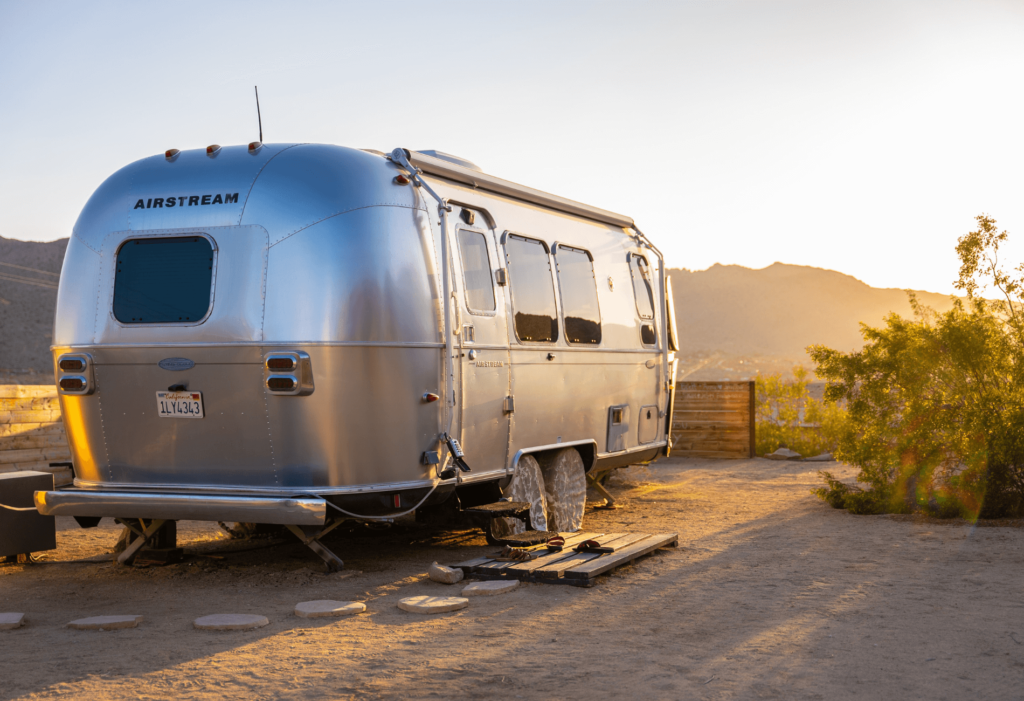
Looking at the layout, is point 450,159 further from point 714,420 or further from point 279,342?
point 714,420

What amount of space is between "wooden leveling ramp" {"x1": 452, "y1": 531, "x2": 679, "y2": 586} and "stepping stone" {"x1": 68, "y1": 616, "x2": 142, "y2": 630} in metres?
2.42

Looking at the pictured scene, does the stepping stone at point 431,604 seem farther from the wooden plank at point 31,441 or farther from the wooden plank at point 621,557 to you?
the wooden plank at point 31,441

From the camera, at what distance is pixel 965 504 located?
10219 millimetres

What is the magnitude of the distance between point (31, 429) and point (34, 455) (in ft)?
1.02

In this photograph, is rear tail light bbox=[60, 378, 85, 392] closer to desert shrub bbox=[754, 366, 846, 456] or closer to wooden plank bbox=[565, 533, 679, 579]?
wooden plank bbox=[565, 533, 679, 579]

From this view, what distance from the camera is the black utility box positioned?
779 centimetres

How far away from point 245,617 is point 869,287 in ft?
351

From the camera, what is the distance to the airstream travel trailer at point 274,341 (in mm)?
6520

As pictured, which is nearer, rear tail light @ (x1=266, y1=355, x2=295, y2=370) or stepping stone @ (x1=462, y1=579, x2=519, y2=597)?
rear tail light @ (x1=266, y1=355, x2=295, y2=370)

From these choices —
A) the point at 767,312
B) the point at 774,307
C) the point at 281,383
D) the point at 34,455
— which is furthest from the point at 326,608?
the point at 774,307

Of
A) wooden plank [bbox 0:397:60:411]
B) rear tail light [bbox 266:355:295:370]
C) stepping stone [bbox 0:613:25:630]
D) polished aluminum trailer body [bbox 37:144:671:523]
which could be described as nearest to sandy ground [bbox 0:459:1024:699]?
stepping stone [bbox 0:613:25:630]

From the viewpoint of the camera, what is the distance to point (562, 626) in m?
5.88

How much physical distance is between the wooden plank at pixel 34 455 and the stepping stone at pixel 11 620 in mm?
5717

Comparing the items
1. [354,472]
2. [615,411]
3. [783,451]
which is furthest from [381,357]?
[783,451]
